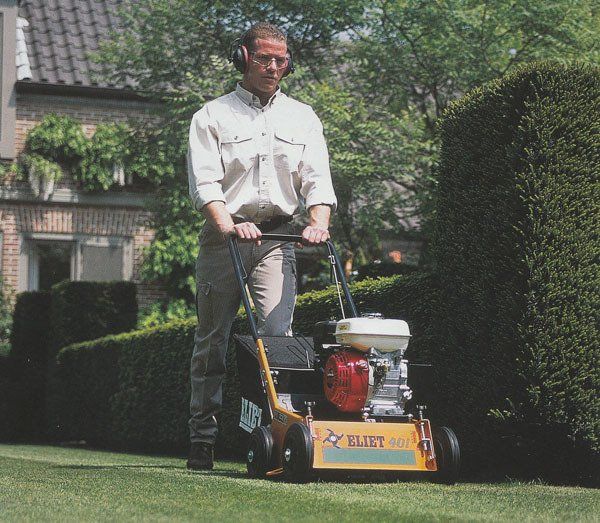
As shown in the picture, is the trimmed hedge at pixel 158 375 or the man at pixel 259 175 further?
the trimmed hedge at pixel 158 375

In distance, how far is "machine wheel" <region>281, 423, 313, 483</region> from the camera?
4.86 m

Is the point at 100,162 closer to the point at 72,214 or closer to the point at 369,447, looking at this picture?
the point at 72,214

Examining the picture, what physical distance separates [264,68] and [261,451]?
181 centimetres

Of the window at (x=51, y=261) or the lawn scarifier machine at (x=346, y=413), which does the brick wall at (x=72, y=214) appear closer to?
the window at (x=51, y=261)

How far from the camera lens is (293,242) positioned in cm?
574

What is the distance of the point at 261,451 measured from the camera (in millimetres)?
5223

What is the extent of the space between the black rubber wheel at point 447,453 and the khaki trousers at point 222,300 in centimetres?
100

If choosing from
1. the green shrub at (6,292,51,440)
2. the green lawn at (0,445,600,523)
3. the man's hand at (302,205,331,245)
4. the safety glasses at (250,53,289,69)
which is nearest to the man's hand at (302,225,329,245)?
the man's hand at (302,205,331,245)

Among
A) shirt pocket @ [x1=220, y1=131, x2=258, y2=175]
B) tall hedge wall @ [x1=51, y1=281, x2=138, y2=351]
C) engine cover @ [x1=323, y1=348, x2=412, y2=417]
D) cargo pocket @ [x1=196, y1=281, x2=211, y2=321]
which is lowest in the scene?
engine cover @ [x1=323, y1=348, x2=412, y2=417]

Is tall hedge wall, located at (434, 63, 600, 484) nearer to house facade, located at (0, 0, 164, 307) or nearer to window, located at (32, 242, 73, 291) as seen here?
house facade, located at (0, 0, 164, 307)

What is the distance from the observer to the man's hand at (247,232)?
5363 millimetres

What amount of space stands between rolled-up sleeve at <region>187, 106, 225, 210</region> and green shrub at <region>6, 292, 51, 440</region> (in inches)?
411

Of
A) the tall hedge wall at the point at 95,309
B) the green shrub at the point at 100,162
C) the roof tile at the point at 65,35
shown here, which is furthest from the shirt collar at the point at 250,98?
the roof tile at the point at 65,35

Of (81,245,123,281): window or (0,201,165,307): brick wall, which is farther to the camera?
(81,245,123,281): window
